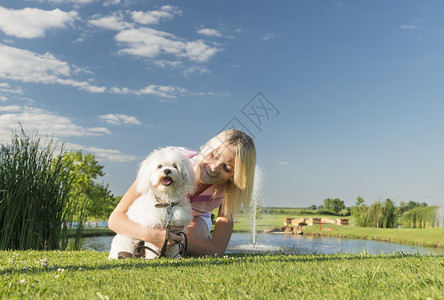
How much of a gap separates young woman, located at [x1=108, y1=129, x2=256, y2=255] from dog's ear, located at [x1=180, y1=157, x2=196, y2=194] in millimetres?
312

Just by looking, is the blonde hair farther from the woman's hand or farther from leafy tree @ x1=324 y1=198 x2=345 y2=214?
leafy tree @ x1=324 y1=198 x2=345 y2=214

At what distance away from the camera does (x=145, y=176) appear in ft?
13.5

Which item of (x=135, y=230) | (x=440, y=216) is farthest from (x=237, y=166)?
(x=440, y=216)

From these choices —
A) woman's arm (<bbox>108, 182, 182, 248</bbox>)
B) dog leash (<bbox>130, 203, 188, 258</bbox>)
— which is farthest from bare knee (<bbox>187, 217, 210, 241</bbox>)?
woman's arm (<bbox>108, 182, 182, 248</bbox>)

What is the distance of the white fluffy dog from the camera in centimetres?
404

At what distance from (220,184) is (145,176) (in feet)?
4.14

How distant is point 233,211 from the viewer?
4891 millimetres

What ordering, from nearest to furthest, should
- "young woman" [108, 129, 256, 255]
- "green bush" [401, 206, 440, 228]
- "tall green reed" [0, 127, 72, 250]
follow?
1. "young woman" [108, 129, 256, 255]
2. "tall green reed" [0, 127, 72, 250]
3. "green bush" [401, 206, 440, 228]

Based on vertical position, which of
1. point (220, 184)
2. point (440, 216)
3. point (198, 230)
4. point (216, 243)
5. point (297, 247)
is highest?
point (220, 184)

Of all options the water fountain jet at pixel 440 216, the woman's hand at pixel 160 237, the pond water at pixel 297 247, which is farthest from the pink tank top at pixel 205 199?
the water fountain jet at pixel 440 216

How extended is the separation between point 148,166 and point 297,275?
206 centimetres

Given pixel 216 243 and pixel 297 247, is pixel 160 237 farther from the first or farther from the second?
pixel 297 247

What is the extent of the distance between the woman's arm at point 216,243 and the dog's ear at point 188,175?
2.48ft

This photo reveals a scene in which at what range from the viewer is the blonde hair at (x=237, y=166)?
4555 mm
